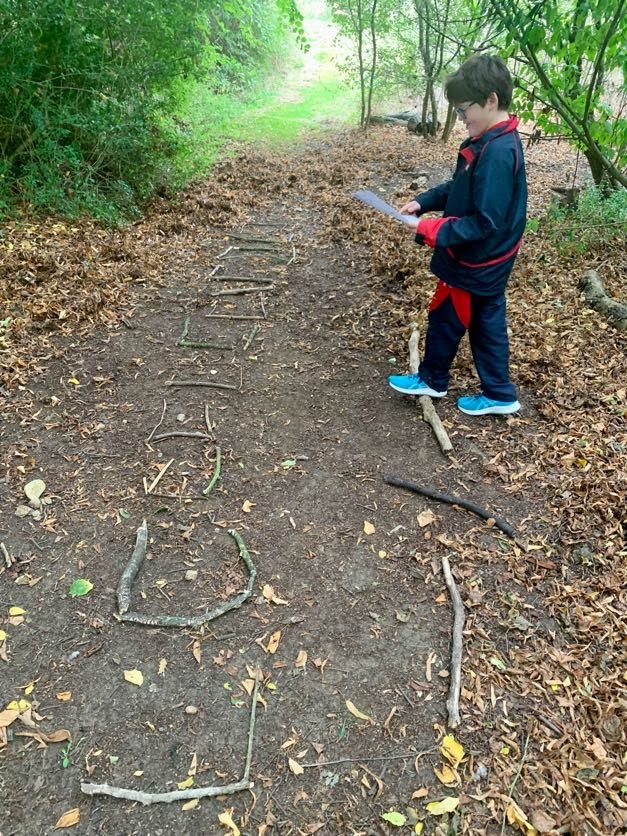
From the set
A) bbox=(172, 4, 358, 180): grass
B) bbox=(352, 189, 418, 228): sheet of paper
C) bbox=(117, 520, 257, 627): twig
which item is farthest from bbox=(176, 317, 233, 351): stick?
bbox=(172, 4, 358, 180): grass

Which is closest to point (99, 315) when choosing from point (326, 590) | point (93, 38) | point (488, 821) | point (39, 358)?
point (39, 358)

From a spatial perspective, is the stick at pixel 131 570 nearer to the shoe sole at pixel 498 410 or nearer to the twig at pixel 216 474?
the twig at pixel 216 474

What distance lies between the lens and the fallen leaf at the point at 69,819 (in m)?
1.98

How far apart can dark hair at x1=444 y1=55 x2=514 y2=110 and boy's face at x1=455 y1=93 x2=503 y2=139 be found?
0.08ft

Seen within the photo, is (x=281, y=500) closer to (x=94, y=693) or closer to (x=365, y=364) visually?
(x=94, y=693)

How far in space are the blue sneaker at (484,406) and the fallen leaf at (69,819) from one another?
10.5 feet

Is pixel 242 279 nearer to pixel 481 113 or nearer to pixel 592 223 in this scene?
pixel 481 113

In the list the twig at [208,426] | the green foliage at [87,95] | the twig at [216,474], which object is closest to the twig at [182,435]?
the twig at [208,426]

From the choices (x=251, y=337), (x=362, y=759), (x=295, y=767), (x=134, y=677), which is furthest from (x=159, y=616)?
(x=251, y=337)

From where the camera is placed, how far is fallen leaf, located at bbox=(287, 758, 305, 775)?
2152 mm

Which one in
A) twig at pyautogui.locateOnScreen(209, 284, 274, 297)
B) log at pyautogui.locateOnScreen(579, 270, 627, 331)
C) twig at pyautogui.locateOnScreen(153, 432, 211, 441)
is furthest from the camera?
twig at pyautogui.locateOnScreen(209, 284, 274, 297)

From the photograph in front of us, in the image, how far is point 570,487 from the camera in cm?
336

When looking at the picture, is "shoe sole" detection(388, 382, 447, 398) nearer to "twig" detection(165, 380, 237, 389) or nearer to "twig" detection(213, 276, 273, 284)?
"twig" detection(165, 380, 237, 389)

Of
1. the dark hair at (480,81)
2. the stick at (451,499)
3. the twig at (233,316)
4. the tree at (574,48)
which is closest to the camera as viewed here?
the dark hair at (480,81)
